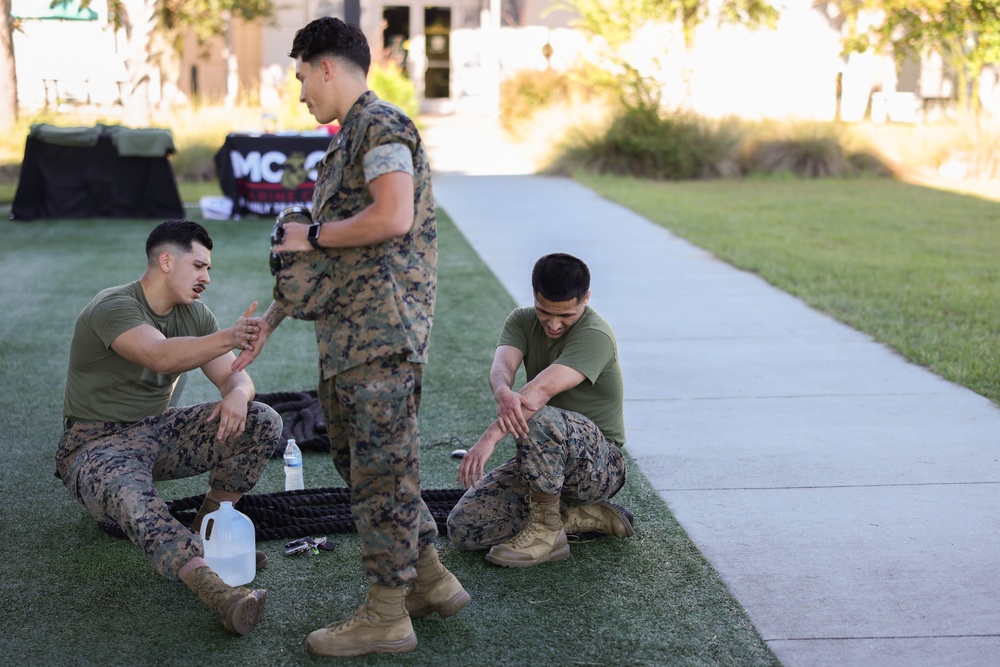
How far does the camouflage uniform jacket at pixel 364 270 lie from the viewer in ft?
9.69

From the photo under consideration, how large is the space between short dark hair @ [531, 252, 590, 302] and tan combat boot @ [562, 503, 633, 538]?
2.59 ft

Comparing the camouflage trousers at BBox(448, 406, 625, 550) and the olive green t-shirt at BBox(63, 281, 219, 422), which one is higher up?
the olive green t-shirt at BBox(63, 281, 219, 422)

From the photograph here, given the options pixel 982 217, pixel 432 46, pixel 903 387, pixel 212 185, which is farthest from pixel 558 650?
pixel 432 46

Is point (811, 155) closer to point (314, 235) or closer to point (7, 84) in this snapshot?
point (7, 84)

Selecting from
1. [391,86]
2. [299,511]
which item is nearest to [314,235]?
[299,511]

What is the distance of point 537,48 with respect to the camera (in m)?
30.1

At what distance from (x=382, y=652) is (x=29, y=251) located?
885cm

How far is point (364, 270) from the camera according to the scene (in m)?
2.96

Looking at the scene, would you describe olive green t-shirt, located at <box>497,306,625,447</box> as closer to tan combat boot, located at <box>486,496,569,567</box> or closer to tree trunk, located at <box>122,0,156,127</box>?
tan combat boot, located at <box>486,496,569,567</box>

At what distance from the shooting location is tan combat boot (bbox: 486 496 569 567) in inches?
149

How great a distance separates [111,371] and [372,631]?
4.65 feet

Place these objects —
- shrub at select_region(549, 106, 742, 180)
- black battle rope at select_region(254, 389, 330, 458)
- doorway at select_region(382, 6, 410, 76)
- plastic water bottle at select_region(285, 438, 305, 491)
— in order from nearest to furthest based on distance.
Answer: plastic water bottle at select_region(285, 438, 305, 491), black battle rope at select_region(254, 389, 330, 458), shrub at select_region(549, 106, 742, 180), doorway at select_region(382, 6, 410, 76)

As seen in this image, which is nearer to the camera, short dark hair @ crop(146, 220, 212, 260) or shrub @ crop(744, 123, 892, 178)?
short dark hair @ crop(146, 220, 212, 260)

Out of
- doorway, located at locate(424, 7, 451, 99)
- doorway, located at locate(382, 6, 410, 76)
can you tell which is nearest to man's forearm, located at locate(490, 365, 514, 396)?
doorway, located at locate(382, 6, 410, 76)
